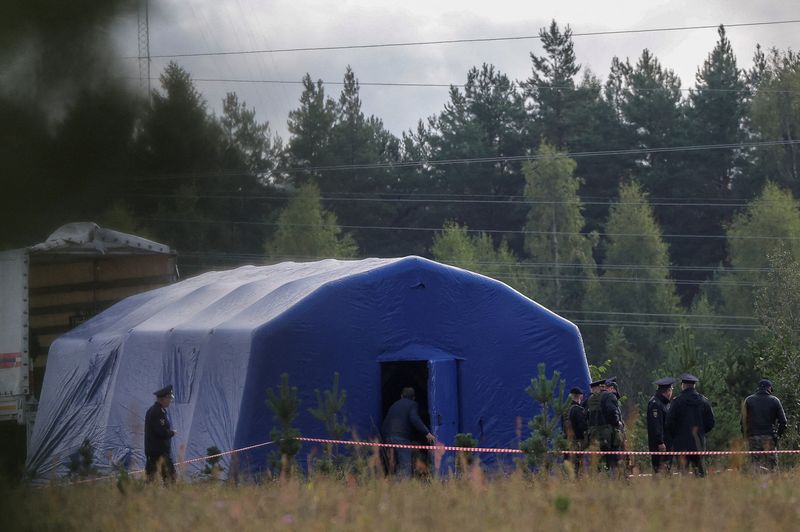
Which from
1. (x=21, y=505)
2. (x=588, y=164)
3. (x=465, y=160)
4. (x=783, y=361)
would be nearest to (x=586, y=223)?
(x=588, y=164)

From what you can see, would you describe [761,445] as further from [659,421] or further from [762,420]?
[659,421]

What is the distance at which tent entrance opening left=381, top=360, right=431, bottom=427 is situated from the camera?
17.0 m

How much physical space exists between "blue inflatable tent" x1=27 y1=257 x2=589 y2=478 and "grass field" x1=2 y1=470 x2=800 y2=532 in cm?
612

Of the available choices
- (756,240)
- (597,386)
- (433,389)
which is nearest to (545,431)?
(597,386)

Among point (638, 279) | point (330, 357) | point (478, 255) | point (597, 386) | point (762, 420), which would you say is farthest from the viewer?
point (638, 279)

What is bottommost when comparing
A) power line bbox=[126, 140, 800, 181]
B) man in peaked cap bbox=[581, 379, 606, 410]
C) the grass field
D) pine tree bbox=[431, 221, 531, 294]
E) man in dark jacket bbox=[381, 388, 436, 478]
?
the grass field

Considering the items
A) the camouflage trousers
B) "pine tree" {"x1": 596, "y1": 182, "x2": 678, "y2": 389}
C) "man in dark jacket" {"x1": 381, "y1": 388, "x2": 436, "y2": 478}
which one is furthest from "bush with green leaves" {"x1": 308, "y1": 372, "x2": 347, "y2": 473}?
"pine tree" {"x1": 596, "y1": 182, "x2": 678, "y2": 389}

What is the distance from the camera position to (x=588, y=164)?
2699 inches

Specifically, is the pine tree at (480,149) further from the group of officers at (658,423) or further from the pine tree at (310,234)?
the group of officers at (658,423)

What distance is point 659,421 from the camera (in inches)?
603

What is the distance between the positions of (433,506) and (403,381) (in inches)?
370

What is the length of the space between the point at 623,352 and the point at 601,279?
4803 millimetres

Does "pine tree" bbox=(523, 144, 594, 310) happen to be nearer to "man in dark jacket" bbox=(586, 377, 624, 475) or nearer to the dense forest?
the dense forest

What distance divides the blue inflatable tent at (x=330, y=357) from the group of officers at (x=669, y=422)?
164 centimetres
